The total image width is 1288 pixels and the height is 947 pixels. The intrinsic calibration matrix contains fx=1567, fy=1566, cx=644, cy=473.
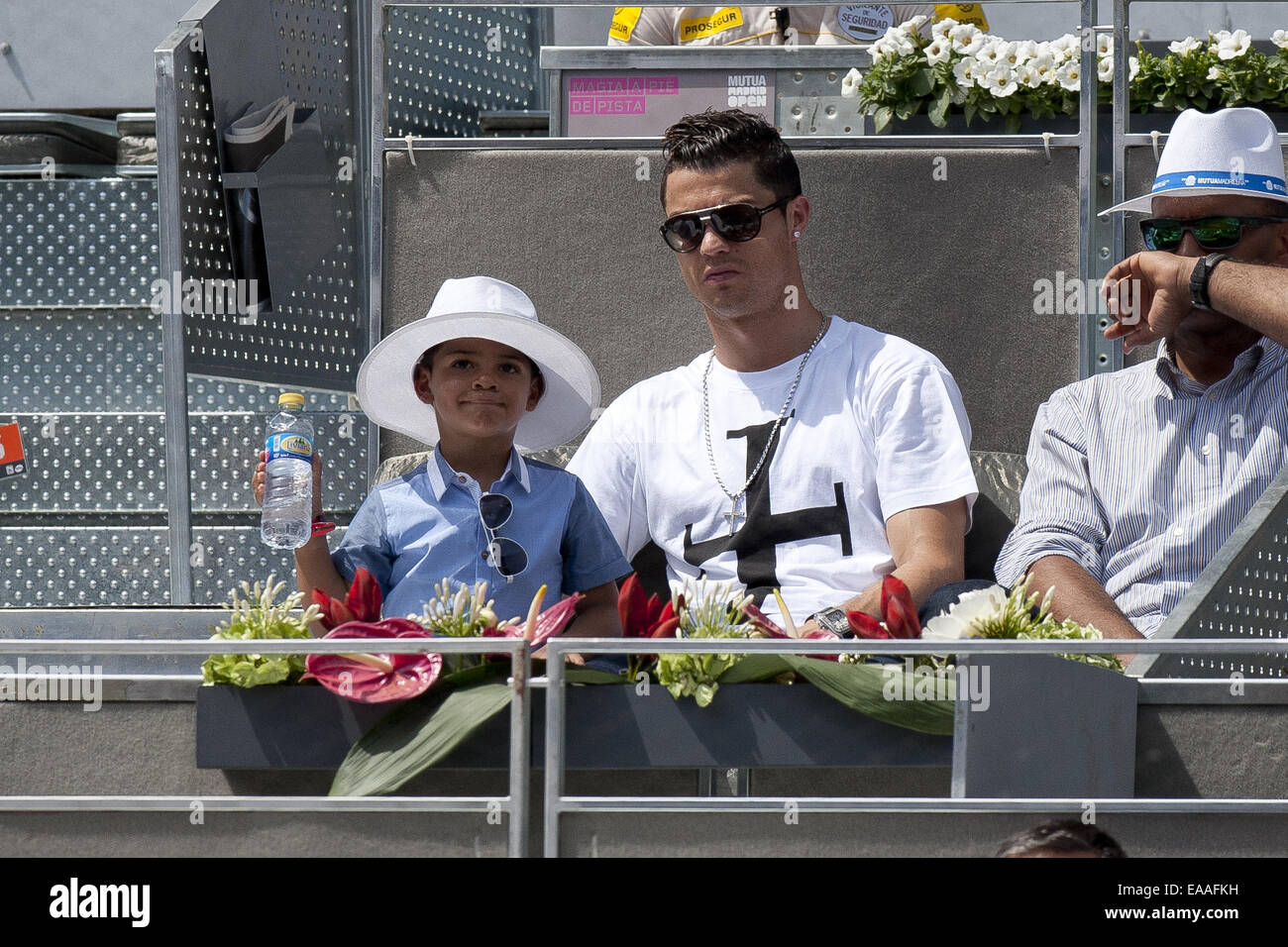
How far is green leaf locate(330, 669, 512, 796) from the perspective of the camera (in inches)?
81.0

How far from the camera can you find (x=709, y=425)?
3639mm

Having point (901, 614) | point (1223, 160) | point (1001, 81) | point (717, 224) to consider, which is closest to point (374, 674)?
point (901, 614)

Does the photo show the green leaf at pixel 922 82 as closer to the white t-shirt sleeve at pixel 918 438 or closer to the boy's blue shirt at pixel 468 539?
the white t-shirt sleeve at pixel 918 438

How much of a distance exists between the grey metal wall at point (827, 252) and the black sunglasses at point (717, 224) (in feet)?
2.32

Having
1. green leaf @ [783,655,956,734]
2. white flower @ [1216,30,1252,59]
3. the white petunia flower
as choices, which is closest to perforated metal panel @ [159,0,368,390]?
the white petunia flower

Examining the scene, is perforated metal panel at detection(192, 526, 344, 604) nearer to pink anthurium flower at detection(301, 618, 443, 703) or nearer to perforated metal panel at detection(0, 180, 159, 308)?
perforated metal panel at detection(0, 180, 159, 308)

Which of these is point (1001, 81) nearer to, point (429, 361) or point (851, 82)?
point (851, 82)

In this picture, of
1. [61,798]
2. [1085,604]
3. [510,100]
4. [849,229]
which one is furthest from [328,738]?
[510,100]

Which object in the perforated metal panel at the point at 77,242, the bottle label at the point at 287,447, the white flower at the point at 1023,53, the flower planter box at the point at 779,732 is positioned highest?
the white flower at the point at 1023,53

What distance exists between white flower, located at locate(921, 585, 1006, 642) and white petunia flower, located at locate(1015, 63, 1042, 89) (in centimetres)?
242

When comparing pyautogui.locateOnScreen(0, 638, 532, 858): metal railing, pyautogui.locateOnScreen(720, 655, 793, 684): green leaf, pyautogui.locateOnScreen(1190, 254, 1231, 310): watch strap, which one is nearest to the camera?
pyautogui.locateOnScreen(0, 638, 532, 858): metal railing

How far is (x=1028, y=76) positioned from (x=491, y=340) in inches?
73.7

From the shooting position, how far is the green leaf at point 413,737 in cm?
206

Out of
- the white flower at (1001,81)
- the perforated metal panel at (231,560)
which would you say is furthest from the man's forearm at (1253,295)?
the perforated metal panel at (231,560)
